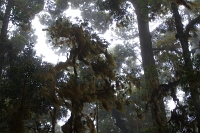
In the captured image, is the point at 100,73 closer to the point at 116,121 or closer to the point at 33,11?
the point at 33,11

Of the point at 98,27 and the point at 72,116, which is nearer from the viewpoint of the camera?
the point at 72,116

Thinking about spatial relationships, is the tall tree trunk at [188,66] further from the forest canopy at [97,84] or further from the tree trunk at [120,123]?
the tree trunk at [120,123]

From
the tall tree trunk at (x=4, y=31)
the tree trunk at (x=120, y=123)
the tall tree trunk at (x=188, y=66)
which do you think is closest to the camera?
the tall tree trunk at (x=188, y=66)

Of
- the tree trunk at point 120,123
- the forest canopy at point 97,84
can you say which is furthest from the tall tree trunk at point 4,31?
the tree trunk at point 120,123

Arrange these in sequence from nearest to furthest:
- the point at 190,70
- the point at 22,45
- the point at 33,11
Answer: the point at 190,70 → the point at 33,11 → the point at 22,45

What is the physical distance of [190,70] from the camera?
24.7 ft

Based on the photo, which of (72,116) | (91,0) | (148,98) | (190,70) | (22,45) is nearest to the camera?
(190,70)

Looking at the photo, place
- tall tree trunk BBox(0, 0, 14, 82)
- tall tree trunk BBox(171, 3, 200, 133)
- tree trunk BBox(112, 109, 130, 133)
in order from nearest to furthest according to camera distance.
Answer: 1. tall tree trunk BBox(171, 3, 200, 133)
2. tall tree trunk BBox(0, 0, 14, 82)
3. tree trunk BBox(112, 109, 130, 133)

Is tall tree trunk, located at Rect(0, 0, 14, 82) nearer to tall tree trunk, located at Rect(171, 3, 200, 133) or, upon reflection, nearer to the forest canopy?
the forest canopy

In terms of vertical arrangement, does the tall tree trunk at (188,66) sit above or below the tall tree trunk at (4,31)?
below

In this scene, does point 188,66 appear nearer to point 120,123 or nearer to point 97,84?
point 97,84

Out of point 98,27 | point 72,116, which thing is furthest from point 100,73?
point 98,27

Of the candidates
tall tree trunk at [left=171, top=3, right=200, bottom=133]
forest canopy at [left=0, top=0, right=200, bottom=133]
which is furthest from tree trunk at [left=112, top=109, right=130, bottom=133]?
tall tree trunk at [left=171, top=3, right=200, bottom=133]

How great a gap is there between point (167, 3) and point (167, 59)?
268 centimetres
